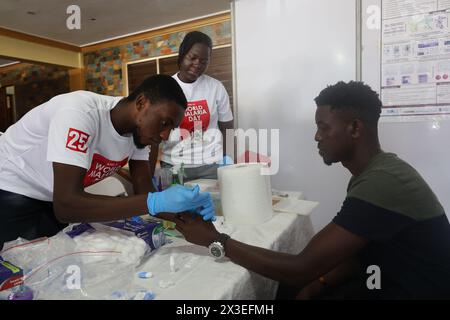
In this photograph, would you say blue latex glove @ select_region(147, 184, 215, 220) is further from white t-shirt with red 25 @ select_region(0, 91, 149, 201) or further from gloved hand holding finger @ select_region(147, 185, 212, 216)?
white t-shirt with red 25 @ select_region(0, 91, 149, 201)

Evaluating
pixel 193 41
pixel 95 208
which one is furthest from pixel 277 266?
pixel 193 41

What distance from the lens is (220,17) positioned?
3.51 metres

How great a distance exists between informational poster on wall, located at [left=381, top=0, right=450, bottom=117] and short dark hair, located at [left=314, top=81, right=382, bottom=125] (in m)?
1.11

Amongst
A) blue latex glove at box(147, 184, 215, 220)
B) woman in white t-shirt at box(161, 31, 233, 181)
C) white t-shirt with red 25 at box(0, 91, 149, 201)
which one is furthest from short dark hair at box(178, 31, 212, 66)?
blue latex glove at box(147, 184, 215, 220)

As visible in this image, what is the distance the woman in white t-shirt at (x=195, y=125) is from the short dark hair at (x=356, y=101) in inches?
39.1

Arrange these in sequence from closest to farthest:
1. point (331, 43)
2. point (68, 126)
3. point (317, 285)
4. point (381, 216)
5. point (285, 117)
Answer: point (381, 216), point (68, 126), point (317, 285), point (331, 43), point (285, 117)

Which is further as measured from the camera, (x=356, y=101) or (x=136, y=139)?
(x=136, y=139)

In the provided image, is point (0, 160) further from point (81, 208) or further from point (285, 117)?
point (285, 117)

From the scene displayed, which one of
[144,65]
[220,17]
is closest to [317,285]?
[220,17]

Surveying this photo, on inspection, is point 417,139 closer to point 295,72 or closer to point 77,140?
point 295,72

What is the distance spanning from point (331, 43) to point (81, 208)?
5.89 feet

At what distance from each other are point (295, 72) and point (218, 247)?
163cm

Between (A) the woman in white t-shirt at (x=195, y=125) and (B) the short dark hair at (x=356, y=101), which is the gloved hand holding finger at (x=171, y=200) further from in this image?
(A) the woman in white t-shirt at (x=195, y=125)

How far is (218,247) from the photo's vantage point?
0.79 metres
